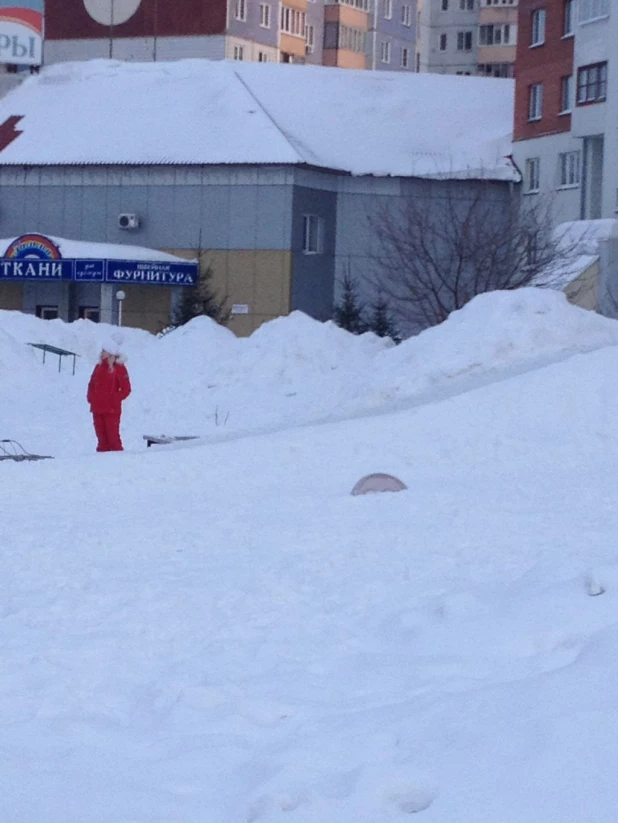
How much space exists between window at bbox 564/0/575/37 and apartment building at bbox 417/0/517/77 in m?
46.8

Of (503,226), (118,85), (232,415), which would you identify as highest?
(118,85)

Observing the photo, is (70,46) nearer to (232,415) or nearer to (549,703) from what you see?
Answer: (232,415)

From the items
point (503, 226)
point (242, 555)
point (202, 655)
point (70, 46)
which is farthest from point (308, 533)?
point (70, 46)

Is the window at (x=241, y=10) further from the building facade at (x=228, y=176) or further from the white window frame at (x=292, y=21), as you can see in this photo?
the building facade at (x=228, y=176)

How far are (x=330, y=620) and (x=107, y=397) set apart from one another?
28.1 feet

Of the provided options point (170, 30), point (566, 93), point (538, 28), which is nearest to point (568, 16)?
point (538, 28)

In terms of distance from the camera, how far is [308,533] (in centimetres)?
971

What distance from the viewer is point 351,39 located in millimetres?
82938

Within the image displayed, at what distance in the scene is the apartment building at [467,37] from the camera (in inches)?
3504

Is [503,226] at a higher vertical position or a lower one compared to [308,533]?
higher

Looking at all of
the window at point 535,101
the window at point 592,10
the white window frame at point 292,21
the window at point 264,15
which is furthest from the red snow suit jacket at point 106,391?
the white window frame at point 292,21

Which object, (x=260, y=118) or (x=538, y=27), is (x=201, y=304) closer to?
(x=260, y=118)

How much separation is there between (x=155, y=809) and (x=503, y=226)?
27.3 m

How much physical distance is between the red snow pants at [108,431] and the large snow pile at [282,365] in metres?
1.19
